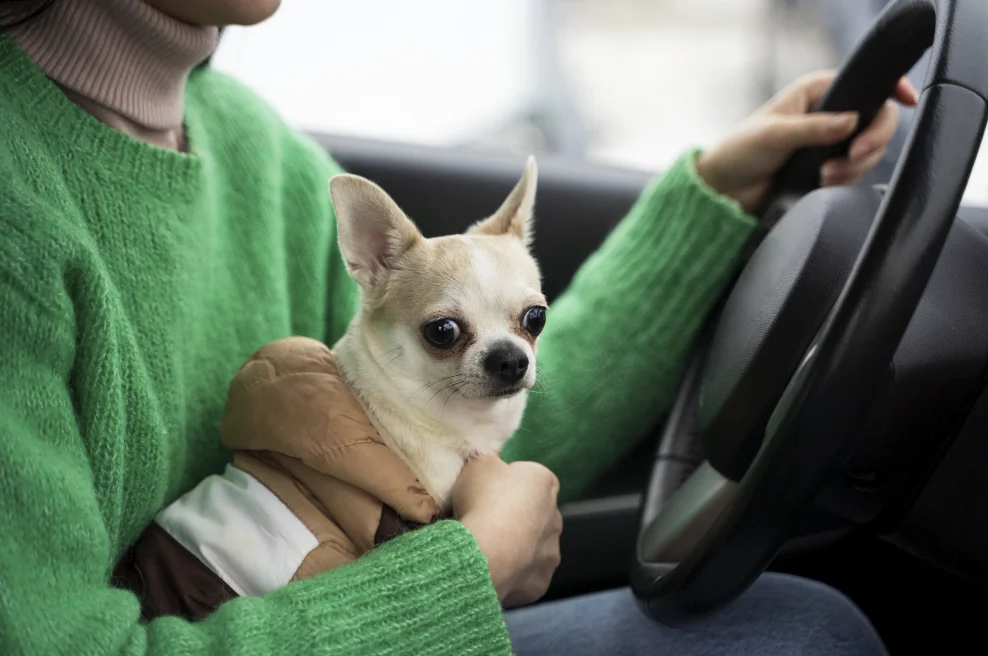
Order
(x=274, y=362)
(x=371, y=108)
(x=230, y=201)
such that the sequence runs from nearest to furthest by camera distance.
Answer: (x=274, y=362) → (x=230, y=201) → (x=371, y=108)

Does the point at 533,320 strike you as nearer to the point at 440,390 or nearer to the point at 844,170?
the point at 440,390

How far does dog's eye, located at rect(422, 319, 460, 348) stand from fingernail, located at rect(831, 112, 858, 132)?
0.55 metres

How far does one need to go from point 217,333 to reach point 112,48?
12.6 inches

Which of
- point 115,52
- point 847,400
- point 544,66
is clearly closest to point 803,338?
point 847,400

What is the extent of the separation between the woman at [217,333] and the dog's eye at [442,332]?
0.16 meters

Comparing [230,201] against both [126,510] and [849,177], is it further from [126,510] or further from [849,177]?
[849,177]

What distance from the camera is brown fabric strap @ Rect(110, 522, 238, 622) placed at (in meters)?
0.84

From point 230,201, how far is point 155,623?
51 centimetres

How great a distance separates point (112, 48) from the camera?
89 cm

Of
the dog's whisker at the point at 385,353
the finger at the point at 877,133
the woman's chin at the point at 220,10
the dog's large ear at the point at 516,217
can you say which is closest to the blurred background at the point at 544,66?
the finger at the point at 877,133

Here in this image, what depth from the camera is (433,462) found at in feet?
3.05

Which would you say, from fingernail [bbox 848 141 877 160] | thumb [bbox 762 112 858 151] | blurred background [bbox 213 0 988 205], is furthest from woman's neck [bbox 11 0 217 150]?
fingernail [bbox 848 141 877 160]

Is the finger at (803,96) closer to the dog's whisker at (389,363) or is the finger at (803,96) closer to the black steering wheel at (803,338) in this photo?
the black steering wheel at (803,338)

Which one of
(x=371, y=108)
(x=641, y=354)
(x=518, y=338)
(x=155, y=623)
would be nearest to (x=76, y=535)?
(x=155, y=623)
